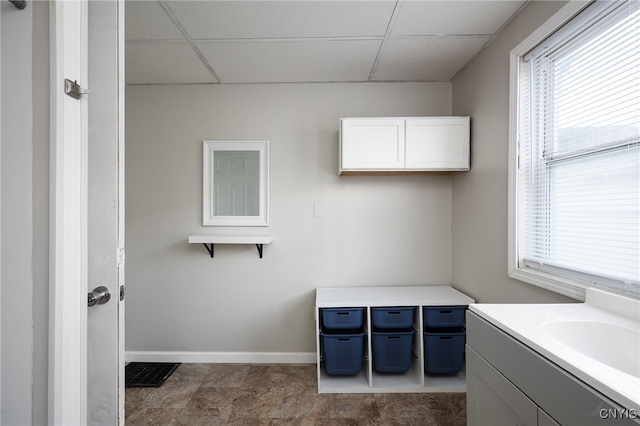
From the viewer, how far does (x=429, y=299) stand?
2.18m

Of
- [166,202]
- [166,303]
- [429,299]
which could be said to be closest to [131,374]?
[166,303]

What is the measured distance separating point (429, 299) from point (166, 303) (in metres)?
2.22

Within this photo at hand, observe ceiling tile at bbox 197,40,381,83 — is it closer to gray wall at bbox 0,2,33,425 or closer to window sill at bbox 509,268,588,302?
gray wall at bbox 0,2,33,425

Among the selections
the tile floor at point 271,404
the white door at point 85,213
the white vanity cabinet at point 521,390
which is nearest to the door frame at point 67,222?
the white door at point 85,213

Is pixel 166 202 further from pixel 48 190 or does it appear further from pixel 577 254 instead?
pixel 577 254

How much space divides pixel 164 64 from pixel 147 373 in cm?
247

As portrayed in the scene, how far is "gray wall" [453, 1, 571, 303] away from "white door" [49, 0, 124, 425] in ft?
6.28

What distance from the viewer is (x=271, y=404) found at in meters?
2.02

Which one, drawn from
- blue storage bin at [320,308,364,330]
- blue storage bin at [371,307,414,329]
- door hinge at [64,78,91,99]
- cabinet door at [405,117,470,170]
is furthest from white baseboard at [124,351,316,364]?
door hinge at [64,78,91,99]

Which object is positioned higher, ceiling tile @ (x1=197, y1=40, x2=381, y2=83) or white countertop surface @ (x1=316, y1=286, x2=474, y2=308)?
ceiling tile @ (x1=197, y1=40, x2=381, y2=83)

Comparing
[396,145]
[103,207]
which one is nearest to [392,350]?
[396,145]

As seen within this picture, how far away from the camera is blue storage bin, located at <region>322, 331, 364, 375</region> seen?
2.16m

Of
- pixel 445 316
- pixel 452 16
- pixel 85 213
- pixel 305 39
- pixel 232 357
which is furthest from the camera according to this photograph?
pixel 232 357

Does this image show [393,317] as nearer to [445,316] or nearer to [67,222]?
[445,316]
